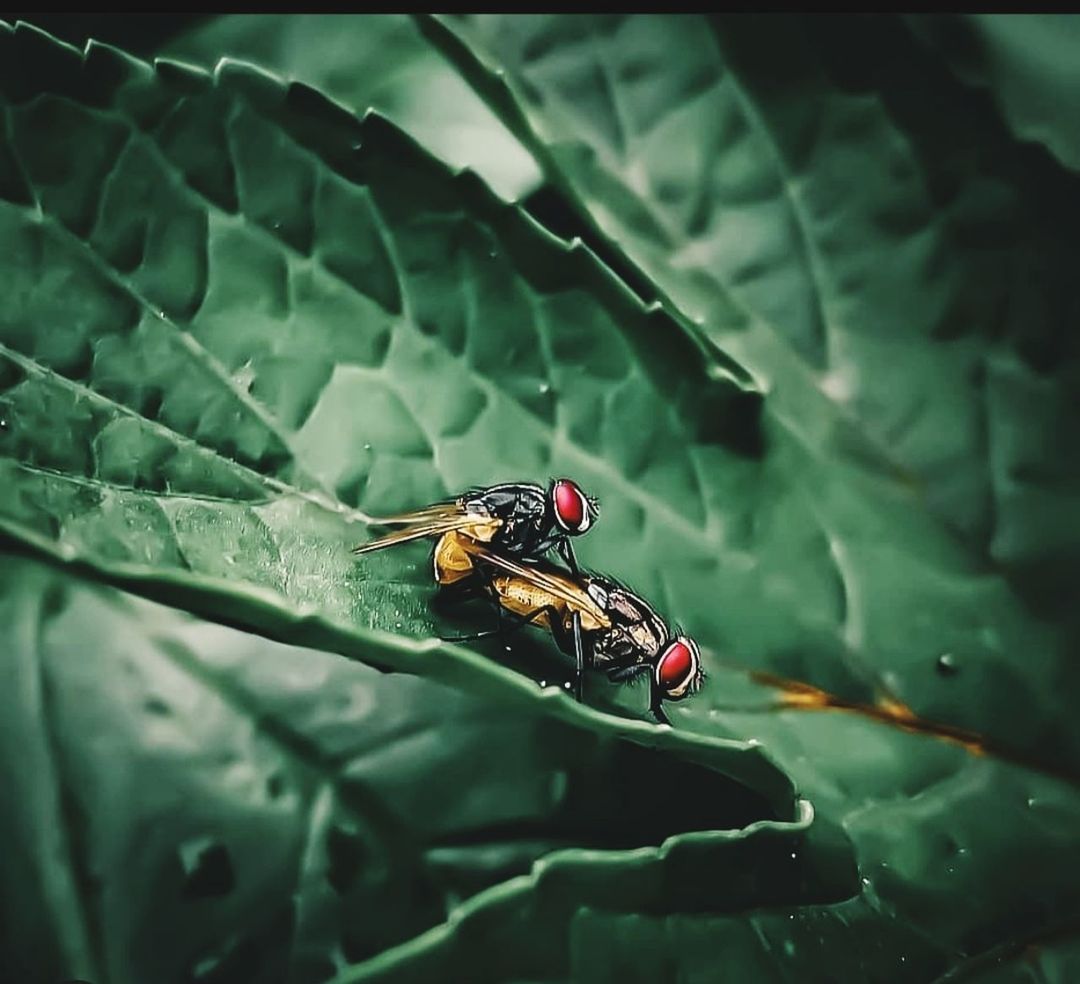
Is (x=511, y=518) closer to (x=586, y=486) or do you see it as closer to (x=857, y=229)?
(x=586, y=486)

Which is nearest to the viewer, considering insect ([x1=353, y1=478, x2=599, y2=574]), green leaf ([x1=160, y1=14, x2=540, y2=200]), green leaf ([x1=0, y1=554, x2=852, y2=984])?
green leaf ([x1=0, y1=554, x2=852, y2=984])

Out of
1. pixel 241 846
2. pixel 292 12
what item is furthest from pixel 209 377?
pixel 292 12

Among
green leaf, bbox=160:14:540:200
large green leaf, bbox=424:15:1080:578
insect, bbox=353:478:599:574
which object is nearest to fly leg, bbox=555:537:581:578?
insect, bbox=353:478:599:574

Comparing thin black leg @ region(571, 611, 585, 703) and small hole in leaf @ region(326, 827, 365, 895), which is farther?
thin black leg @ region(571, 611, 585, 703)

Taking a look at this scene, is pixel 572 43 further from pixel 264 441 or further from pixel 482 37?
pixel 264 441

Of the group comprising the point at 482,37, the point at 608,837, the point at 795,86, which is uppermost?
the point at 482,37

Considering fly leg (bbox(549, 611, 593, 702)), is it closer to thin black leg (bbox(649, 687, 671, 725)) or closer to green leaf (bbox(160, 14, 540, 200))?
thin black leg (bbox(649, 687, 671, 725))

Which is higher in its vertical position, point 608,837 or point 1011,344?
point 1011,344
